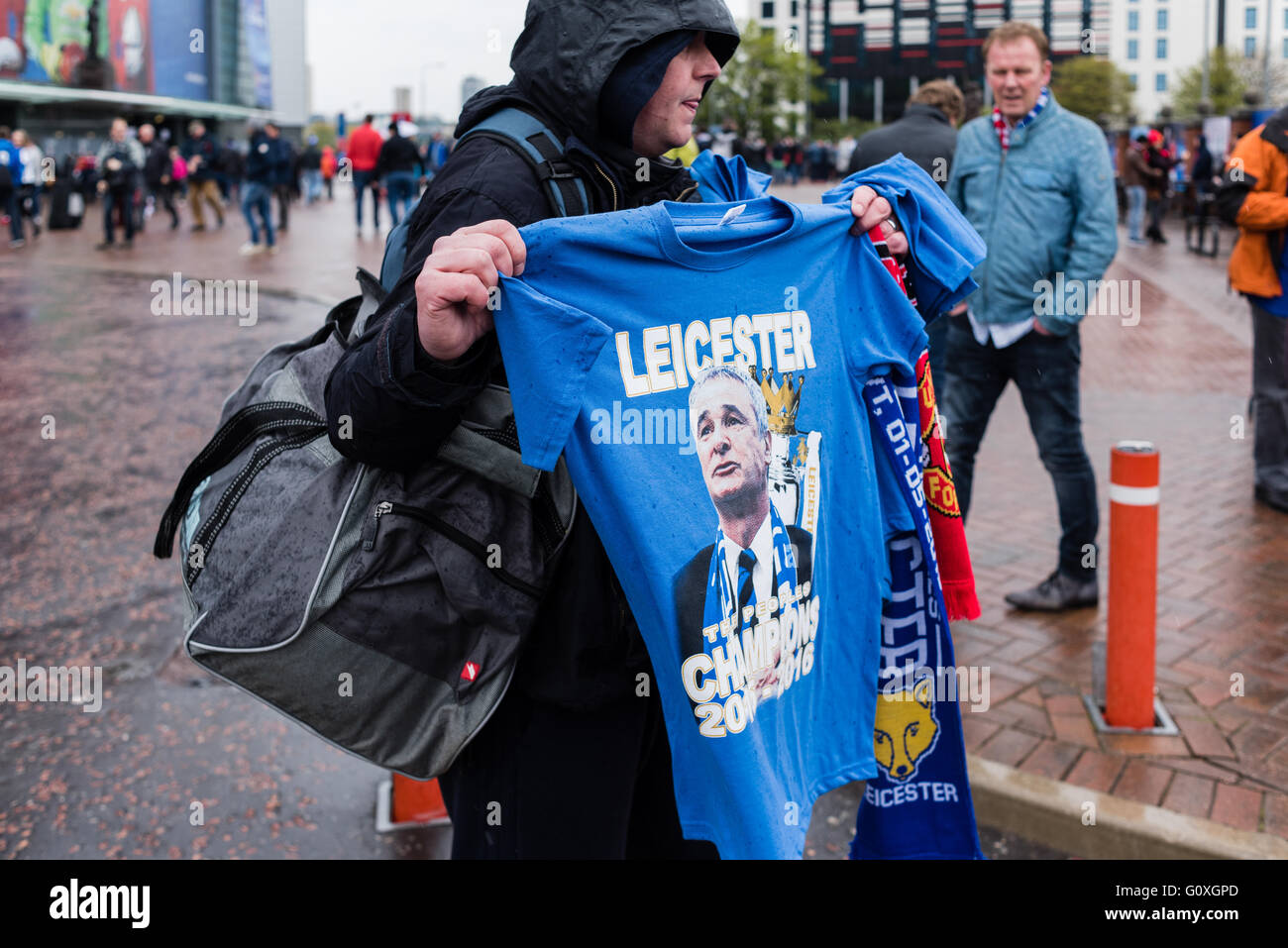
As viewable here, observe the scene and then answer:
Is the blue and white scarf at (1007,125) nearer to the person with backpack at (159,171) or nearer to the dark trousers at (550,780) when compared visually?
the dark trousers at (550,780)

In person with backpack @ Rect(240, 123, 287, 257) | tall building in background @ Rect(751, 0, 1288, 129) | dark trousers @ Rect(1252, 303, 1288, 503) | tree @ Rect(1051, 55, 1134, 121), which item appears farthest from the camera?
tall building in background @ Rect(751, 0, 1288, 129)

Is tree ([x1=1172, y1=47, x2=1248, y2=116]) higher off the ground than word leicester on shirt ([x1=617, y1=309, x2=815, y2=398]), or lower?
higher

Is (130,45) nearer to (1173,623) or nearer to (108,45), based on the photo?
(108,45)

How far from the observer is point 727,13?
1955mm

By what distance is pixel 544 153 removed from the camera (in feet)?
6.05

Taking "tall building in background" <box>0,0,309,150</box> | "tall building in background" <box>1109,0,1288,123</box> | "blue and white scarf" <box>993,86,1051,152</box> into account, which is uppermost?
"tall building in background" <box>1109,0,1288,123</box>

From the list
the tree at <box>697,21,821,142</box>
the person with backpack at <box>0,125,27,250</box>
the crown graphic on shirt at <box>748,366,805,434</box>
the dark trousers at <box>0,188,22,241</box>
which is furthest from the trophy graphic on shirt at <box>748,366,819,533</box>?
the tree at <box>697,21,821,142</box>

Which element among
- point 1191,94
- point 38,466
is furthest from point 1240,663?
point 1191,94

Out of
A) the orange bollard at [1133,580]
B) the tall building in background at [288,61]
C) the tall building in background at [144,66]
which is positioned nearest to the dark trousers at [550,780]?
the orange bollard at [1133,580]

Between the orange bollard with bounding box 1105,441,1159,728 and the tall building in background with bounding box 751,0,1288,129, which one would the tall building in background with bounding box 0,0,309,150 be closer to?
the tall building in background with bounding box 751,0,1288,129

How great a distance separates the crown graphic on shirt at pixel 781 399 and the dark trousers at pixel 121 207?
20.6m

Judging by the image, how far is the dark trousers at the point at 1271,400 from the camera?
6.05 metres

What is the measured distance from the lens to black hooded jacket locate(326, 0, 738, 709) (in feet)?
5.52

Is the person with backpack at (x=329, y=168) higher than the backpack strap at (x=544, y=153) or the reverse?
higher
